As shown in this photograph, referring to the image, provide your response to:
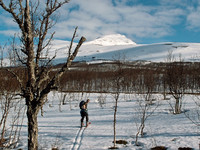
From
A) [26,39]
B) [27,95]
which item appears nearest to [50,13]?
[26,39]

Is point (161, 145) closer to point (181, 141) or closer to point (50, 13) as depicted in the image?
point (181, 141)

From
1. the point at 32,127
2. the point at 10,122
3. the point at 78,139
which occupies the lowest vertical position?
the point at 78,139

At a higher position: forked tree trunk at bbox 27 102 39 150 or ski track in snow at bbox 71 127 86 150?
forked tree trunk at bbox 27 102 39 150

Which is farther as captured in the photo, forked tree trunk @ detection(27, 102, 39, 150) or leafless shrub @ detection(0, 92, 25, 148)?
leafless shrub @ detection(0, 92, 25, 148)

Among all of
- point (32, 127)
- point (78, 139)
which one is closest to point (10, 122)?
point (78, 139)

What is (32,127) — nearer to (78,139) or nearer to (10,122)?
(78,139)

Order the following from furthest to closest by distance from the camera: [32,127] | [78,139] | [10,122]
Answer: [10,122] → [78,139] → [32,127]

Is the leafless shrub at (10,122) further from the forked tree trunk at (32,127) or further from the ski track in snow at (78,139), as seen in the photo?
the ski track in snow at (78,139)

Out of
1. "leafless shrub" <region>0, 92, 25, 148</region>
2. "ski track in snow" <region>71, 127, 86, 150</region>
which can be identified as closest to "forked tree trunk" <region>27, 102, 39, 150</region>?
"leafless shrub" <region>0, 92, 25, 148</region>

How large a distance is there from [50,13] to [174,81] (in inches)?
421

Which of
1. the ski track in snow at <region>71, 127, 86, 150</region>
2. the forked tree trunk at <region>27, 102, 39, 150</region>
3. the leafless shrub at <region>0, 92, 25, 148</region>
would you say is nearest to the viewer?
the forked tree trunk at <region>27, 102, 39, 150</region>

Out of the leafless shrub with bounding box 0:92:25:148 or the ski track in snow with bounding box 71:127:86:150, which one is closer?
the leafless shrub with bounding box 0:92:25:148

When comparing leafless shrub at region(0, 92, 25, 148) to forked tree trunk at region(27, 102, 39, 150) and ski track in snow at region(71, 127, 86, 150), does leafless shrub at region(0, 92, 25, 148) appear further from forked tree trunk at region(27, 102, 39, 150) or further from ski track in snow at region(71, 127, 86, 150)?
ski track in snow at region(71, 127, 86, 150)

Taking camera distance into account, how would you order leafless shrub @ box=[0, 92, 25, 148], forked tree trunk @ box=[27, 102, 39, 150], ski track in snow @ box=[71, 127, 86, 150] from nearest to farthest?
forked tree trunk @ box=[27, 102, 39, 150] → leafless shrub @ box=[0, 92, 25, 148] → ski track in snow @ box=[71, 127, 86, 150]
